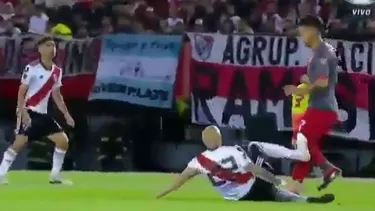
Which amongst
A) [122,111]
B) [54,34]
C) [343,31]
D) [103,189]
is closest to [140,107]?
[122,111]

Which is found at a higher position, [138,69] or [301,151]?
[138,69]

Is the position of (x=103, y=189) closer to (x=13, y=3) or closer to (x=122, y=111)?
(x=122, y=111)

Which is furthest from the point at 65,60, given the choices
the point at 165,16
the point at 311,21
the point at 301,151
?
the point at 311,21

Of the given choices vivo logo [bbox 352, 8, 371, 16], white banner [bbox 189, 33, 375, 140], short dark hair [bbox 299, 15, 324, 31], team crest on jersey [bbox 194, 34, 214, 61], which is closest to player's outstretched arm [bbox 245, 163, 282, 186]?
short dark hair [bbox 299, 15, 324, 31]

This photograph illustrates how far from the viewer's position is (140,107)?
1938 cm

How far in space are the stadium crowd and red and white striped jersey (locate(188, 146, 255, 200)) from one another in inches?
298

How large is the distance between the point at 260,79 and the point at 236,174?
23.9 feet

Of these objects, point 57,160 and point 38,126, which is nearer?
point 38,126

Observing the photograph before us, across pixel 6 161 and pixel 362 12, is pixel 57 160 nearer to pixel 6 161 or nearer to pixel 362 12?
pixel 6 161

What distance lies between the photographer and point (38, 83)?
14.8 metres

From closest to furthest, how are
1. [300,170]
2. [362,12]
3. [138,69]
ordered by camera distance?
1. [300,170]
2. [138,69]
3. [362,12]

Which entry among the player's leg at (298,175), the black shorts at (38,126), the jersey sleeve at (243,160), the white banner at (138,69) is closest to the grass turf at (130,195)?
the jersey sleeve at (243,160)

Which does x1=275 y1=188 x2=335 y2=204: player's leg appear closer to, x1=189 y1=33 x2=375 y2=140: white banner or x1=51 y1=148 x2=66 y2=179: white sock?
x1=51 y1=148 x2=66 y2=179: white sock

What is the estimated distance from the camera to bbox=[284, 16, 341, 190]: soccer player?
12.1m
